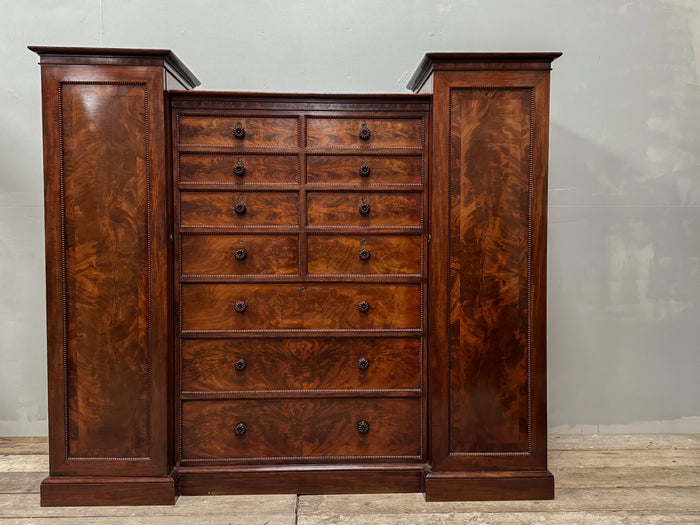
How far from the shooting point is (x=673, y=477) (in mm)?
2377

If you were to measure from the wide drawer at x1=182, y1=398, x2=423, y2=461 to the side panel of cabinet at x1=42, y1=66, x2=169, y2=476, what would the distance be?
0.18 m

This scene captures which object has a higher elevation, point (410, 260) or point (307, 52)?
point (307, 52)

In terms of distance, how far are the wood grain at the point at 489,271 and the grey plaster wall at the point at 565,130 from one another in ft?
2.87

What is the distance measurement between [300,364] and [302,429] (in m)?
0.30

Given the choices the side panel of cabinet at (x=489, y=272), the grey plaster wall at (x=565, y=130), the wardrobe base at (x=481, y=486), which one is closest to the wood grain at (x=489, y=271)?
the side panel of cabinet at (x=489, y=272)

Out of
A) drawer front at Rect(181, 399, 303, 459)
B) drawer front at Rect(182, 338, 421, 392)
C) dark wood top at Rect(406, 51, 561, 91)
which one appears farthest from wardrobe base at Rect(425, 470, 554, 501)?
dark wood top at Rect(406, 51, 561, 91)

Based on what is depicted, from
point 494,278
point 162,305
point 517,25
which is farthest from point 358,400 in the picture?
point 517,25

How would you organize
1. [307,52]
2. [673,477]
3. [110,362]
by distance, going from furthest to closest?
[307,52], [673,477], [110,362]

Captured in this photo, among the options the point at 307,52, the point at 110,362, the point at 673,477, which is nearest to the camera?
the point at 110,362

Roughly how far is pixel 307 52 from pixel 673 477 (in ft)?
9.72

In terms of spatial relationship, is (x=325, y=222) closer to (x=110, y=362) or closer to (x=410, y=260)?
(x=410, y=260)

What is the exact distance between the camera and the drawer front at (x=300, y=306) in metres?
2.20

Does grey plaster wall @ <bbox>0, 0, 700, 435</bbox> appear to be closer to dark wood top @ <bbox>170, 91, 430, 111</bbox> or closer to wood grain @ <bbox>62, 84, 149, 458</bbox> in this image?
dark wood top @ <bbox>170, 91, 430, 111</bbox>

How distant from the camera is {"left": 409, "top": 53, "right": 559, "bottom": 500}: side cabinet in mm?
2113
